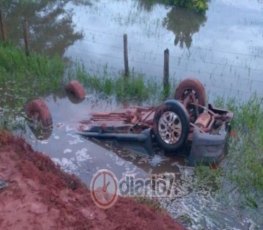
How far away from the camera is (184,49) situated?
15664 mm

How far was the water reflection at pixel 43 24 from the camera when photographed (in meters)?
15.1

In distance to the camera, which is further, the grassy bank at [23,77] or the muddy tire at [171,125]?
the grassy bank at [23,77]

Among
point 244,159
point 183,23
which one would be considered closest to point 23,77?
point 244,159

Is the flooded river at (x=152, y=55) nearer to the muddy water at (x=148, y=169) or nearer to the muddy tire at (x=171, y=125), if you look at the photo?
the muddy water at (x=148, y=169)

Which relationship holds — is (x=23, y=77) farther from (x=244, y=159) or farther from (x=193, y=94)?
(x=244, y=159)

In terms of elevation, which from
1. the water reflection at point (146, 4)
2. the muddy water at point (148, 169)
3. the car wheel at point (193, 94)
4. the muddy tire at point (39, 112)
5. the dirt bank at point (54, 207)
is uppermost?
the water reflection at point (146, 4)

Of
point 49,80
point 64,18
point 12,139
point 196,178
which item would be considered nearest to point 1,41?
point 49,80

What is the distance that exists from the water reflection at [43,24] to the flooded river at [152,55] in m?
0.03

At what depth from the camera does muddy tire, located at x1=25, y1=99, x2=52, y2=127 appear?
376 inches

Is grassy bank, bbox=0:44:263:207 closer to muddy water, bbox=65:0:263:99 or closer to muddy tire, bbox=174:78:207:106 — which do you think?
muddy tire, bbox=174:78:207:106

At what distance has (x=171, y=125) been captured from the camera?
860cm

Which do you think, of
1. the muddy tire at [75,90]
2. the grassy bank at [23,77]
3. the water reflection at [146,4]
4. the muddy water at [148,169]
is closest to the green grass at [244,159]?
the muddy water at [148,169]

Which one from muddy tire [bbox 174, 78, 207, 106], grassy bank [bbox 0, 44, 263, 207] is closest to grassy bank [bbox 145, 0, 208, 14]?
grassy bank [bbox 0, 44, 263, 207]

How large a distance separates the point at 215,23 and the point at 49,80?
30.2 ft
